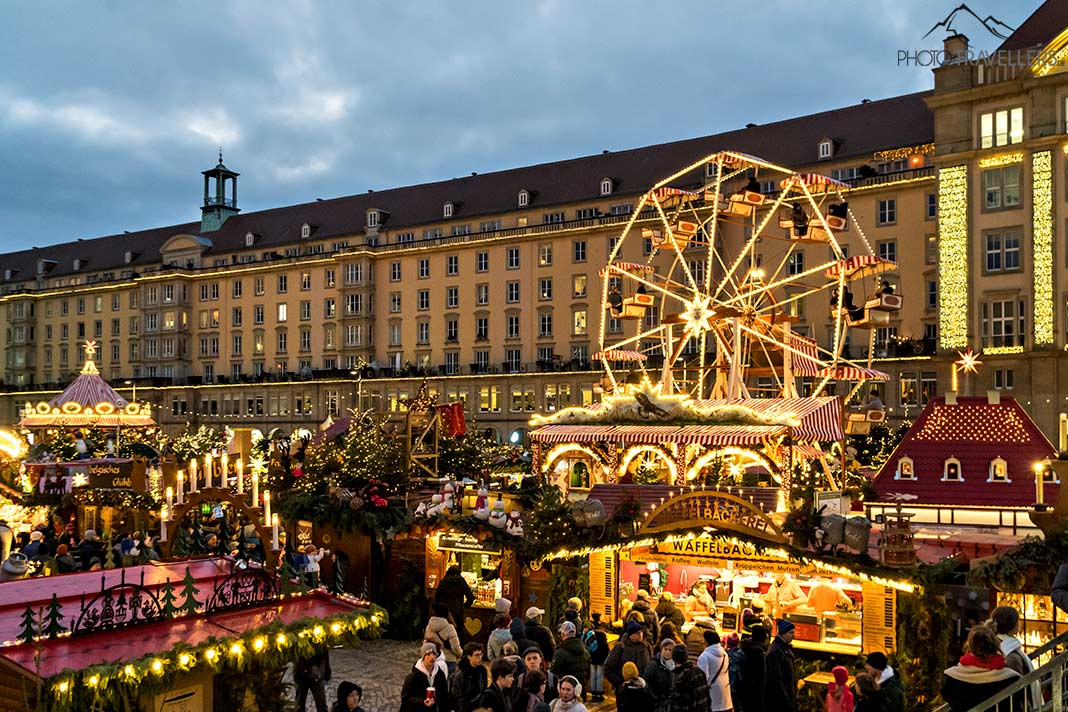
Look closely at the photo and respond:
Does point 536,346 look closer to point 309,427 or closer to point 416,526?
point 309,427

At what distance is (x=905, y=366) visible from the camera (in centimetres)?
5081

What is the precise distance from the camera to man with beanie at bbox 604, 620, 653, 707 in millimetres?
11891

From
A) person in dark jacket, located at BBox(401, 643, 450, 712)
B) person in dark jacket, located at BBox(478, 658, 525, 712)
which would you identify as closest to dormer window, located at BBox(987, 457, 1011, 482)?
person in dark jacket, located at BBox(401, 643, 450, 712)

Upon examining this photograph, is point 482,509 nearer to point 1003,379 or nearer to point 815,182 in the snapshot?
point 815,182

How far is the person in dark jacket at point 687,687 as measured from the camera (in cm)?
1038

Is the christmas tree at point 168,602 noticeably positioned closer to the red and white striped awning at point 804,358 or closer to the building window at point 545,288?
the red and white striped awning at point 804,358

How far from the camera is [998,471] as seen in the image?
17391 mm

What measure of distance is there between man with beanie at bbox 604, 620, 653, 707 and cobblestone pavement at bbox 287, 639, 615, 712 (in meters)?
1.98

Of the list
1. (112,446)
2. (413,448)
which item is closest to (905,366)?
(413,448)

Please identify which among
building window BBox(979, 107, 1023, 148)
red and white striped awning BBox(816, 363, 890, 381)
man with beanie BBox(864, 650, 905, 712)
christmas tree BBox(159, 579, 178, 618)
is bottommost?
man with beanie BBox(864, 650, 905, 712)

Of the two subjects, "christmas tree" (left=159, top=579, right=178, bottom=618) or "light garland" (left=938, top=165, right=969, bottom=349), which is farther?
"light garland" (left=938, top=165, right=969, bottom=349)

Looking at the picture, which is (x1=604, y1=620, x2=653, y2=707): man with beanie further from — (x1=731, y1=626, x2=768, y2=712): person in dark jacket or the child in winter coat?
the child in winter coat

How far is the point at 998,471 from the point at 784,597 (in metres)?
5.42

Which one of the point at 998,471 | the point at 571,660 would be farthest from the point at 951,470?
the point at 571,660
